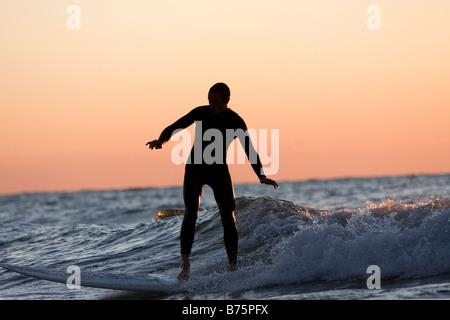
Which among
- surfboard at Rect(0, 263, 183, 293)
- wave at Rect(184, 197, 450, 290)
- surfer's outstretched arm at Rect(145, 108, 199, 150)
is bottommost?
surfboard at Rect(0, 263, 183, 293)

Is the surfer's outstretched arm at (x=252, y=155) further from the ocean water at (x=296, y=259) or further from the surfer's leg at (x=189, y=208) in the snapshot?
the ocean water at (x=296, y=259)

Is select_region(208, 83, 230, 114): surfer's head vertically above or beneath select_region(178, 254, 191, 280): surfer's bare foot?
above

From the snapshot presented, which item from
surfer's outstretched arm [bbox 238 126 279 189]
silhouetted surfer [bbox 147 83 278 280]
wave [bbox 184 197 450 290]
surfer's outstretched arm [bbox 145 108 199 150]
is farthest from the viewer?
surfer's outstretched arm [bbox 238 126 279 189]

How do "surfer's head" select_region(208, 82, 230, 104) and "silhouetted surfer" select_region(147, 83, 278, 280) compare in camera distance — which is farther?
"silhouetted surfer" select_region(147, 83, 278, 280)

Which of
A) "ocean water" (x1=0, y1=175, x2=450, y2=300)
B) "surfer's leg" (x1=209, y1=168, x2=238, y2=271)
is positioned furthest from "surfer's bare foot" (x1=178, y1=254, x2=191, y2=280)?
"surfer's leg" (x1=209, y1=168, x2=238, y2=271)

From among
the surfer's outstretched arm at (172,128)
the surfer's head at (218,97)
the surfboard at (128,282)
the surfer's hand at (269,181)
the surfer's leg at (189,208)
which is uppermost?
the surfer's head at (218,97)

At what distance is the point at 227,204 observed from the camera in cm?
715

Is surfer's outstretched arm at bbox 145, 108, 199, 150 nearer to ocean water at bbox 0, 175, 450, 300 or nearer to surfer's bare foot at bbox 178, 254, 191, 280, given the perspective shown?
surfer's bare foot at bbox 178, 254, 191, 280

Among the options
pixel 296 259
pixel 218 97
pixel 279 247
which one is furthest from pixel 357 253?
pixel 218 97

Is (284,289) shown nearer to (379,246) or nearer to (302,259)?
(302,259)

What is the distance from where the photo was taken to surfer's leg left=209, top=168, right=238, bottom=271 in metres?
Answer: 7.12

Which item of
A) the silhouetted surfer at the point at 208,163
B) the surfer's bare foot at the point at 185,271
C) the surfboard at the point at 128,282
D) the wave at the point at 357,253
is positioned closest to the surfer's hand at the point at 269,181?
the silhouetted surfer at the point at 208,163

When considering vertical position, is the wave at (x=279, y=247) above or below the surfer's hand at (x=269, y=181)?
below

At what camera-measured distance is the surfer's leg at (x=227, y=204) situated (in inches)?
281
